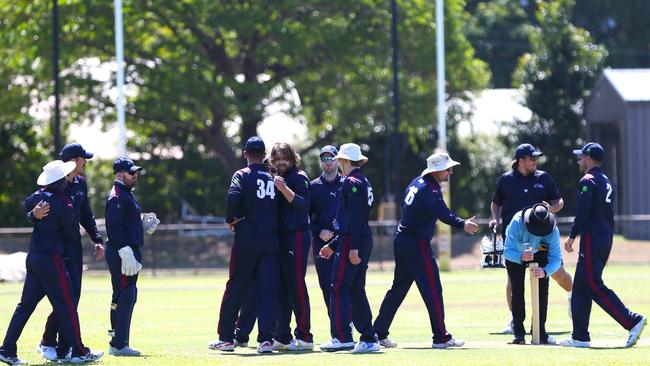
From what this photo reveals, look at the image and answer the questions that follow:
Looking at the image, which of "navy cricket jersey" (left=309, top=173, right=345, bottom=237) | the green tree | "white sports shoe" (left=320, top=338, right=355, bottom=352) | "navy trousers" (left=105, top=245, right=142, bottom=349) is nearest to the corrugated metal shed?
the green tree

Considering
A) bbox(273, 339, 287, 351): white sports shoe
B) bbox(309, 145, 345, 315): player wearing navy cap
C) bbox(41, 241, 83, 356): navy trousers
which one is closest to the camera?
bbox(41, 241, 83, 356): navy trousers

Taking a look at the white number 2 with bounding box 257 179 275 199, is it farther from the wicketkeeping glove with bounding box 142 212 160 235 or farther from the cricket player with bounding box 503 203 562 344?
the cricket player with bounding box 503 203 562 344

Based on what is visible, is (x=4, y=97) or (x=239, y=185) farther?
(x=4, y=97)

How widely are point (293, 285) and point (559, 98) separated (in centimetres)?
3255

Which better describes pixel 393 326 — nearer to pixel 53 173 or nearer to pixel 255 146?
pixel 255 146

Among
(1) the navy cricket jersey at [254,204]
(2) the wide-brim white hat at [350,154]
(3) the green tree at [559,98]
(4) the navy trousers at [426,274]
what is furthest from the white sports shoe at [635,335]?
(3) the green tree at [559,98]

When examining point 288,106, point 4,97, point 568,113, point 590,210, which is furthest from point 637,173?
point 590,210

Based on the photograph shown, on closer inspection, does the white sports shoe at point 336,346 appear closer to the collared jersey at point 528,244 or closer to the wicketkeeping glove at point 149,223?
the collared jersey at point 528,244

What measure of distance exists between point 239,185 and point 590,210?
3568 mm

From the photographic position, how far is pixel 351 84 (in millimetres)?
38406

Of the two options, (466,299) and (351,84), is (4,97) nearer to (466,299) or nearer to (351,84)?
(351,84)

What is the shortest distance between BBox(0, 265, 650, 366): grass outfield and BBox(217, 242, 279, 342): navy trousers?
0.95 feet

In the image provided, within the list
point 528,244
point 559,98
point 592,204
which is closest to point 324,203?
point 528,244

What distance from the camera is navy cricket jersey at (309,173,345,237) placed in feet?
47.5
